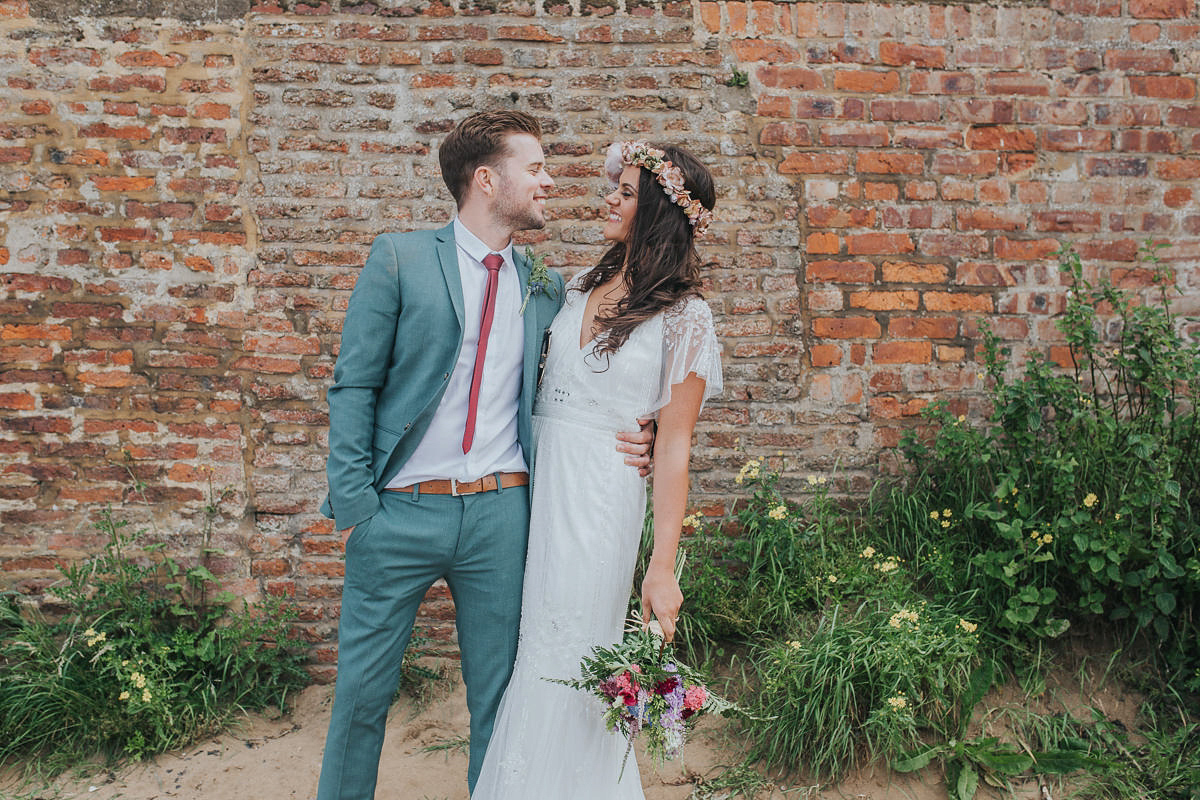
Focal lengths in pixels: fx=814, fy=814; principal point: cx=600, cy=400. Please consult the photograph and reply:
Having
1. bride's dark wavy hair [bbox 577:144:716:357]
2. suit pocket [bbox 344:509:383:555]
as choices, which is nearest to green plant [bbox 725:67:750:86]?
bride's dark wavy hair [bbox 577:144:716:357]

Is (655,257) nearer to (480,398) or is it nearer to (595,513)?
(480,398)

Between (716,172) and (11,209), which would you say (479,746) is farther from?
(11,209)

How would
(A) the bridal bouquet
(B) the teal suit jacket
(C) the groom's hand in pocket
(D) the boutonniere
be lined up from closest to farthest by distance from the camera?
(A) the bridal bouquet, (B) the teal suit jacket, (C) the groom's hand in pocket, (D) the boutonniere

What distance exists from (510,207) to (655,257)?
460mm

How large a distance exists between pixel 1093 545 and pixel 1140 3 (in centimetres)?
246

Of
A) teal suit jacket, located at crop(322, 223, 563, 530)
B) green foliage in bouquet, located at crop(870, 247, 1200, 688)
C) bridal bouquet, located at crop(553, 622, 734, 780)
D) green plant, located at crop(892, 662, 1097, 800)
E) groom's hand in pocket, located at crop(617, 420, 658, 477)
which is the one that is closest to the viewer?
bridal bouquet, located at crop(553, 622, 734, 780)

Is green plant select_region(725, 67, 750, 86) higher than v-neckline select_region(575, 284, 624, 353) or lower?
higher

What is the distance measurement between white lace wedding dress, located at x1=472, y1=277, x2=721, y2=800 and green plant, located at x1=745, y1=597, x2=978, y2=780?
0.81 metres

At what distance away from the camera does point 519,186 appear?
244 centimetres

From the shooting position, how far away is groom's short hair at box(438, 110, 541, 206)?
2457 mm

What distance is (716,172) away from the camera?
365 cm

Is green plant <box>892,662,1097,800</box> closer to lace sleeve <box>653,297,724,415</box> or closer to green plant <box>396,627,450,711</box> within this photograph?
lace sleeve <box>653,297,724,415</box>

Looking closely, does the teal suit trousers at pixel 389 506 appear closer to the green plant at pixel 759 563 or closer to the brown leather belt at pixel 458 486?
the brown leather belt at pixel 458 486

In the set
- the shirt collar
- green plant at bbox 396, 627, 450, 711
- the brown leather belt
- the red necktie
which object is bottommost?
green plant at bbox 396, 627, 450, 711
